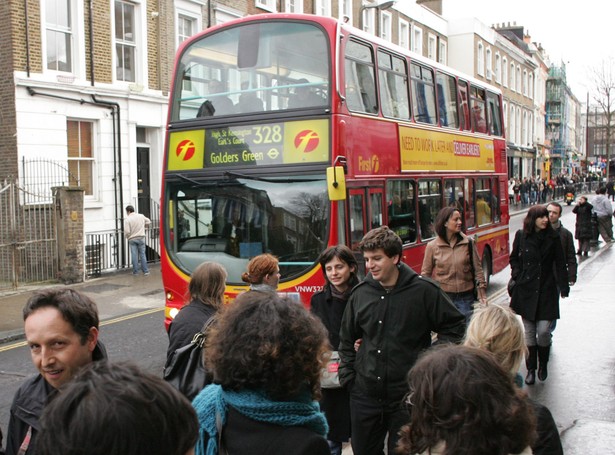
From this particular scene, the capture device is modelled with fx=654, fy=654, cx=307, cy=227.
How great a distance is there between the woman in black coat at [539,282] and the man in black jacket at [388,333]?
308cm

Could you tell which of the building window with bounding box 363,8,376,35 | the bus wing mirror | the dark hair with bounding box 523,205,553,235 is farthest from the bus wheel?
the building window with bounding box 363,8,376,35

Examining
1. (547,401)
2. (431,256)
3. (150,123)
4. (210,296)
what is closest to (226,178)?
(431,256)

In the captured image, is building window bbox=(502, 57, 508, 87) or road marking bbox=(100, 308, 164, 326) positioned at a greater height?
building window bbox=(502, 57, 508, 87)

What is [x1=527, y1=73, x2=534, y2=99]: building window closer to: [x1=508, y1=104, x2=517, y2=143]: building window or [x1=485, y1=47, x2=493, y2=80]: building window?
[x1=508, y1=104, x2=517, y2=143]: building window

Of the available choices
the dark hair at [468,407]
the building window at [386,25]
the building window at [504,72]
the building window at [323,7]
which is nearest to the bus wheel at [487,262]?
the dark hair at [468,407]

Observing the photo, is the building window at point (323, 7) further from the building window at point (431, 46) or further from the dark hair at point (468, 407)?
the dark hair at point (468, 407)

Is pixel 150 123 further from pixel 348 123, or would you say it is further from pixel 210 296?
pixel 210 296

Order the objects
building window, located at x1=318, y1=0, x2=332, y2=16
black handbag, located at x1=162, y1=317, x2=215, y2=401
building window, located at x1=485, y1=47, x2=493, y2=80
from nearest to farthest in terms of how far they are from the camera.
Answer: black handbag, located at x1=162, y1=317, x2=215, y2=401
building window, located at x1=318, y1=0, x2=332, y2=16
building window, located at x1=485, y1=47, x2=493, y2=80

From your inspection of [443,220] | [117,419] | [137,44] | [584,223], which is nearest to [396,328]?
[117,419]

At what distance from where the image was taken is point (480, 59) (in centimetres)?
4397

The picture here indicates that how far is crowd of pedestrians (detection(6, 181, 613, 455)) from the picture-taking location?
56.6 inches

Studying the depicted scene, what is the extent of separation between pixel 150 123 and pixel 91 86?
238 centimetres

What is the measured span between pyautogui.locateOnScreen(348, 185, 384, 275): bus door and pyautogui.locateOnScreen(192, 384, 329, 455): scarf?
5.37 meters

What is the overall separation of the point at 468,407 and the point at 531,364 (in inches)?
221
